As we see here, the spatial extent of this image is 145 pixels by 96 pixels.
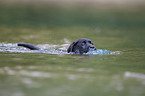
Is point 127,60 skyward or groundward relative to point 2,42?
groundward

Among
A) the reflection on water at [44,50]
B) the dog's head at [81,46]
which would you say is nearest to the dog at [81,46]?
the dog's head at [81,46]

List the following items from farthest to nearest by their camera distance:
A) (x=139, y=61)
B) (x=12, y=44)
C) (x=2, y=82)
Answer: (x=12, y=44) → (x=139, y=61) → (x=2, y=82)

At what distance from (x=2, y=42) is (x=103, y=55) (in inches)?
188

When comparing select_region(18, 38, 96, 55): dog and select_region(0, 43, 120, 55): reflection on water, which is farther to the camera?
select_region(0, 43, 120, 55): reflection on water

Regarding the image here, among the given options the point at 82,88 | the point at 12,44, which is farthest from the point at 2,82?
the point at 12,44

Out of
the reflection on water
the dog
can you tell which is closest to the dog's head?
the dog

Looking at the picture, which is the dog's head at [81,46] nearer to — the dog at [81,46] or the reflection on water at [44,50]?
the dog at [81,46]

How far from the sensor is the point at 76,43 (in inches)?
389

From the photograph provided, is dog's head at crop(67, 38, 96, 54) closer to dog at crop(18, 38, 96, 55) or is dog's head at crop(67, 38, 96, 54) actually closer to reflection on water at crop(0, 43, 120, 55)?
dog at crop(18, 38, 96, 55)

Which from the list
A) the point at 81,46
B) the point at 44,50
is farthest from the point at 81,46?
the point at 44,50

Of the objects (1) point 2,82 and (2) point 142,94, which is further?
(1) point 2,82

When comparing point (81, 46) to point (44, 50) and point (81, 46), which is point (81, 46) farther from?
point (44, 50)

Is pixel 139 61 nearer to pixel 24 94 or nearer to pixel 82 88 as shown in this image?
pixel 82 88

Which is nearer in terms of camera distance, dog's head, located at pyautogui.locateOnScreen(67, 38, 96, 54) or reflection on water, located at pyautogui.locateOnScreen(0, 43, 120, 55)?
dog's head, located at pyautogui.locateOnScreen(67, 38, 96, 54)
